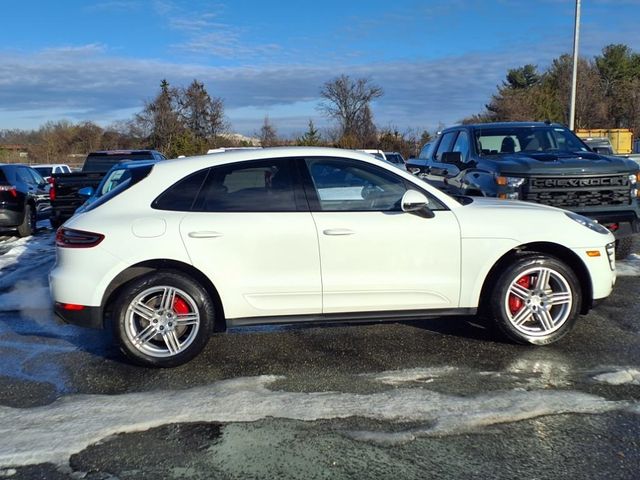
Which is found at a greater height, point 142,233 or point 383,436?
point 142,233

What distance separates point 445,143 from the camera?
34.3 ft

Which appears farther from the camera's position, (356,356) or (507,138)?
(507,138)

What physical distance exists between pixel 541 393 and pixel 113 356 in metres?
3.40

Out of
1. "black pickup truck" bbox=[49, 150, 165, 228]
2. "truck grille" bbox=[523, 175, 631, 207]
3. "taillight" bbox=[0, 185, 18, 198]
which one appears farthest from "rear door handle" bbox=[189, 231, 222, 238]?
"taillight" bbox=[0, 185, 18, 198]

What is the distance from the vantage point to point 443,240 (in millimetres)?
4852

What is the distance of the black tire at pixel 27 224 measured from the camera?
12.8 m

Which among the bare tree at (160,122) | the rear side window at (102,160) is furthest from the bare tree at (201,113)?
the rear side window at (102,160)

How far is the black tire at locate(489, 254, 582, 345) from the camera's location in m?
4.96

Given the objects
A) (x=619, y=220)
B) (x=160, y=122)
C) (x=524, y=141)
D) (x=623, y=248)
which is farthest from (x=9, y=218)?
(x=160, y=122)

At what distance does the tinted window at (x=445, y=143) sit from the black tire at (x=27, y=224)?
344 inches

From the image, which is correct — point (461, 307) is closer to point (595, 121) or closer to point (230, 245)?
point (230, 245)

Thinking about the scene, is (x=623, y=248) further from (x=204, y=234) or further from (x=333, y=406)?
(x=204, y=234)

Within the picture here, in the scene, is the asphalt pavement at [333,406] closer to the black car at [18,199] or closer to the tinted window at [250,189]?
the tinted window at [250,189]

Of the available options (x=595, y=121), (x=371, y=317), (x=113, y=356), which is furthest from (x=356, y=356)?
(x=595, y=121)
